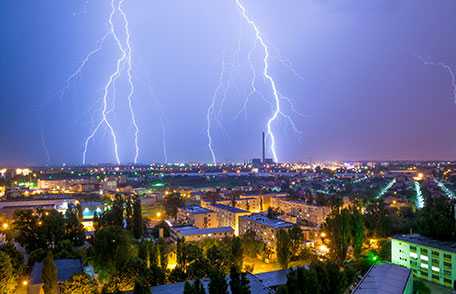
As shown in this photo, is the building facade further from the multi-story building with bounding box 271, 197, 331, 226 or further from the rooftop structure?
the rooftop structure

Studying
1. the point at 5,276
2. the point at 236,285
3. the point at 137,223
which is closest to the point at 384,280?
the point at 236,285

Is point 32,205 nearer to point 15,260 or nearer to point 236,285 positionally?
point 15,260

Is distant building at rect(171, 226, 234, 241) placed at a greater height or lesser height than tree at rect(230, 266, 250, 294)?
lesser

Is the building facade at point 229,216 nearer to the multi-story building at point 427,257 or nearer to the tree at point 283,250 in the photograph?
the tree at point 283,250

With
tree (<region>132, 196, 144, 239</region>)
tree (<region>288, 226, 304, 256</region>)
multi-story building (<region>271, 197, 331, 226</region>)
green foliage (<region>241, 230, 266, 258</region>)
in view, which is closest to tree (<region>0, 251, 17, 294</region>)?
tree (<region>132, 196, 144, 239</region>)

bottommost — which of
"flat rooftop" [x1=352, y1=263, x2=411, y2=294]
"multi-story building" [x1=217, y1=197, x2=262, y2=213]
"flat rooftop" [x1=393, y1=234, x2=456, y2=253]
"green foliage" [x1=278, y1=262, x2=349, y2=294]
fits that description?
"multi-story building" [x1=217, y1=197, x2=262, y2=213]
